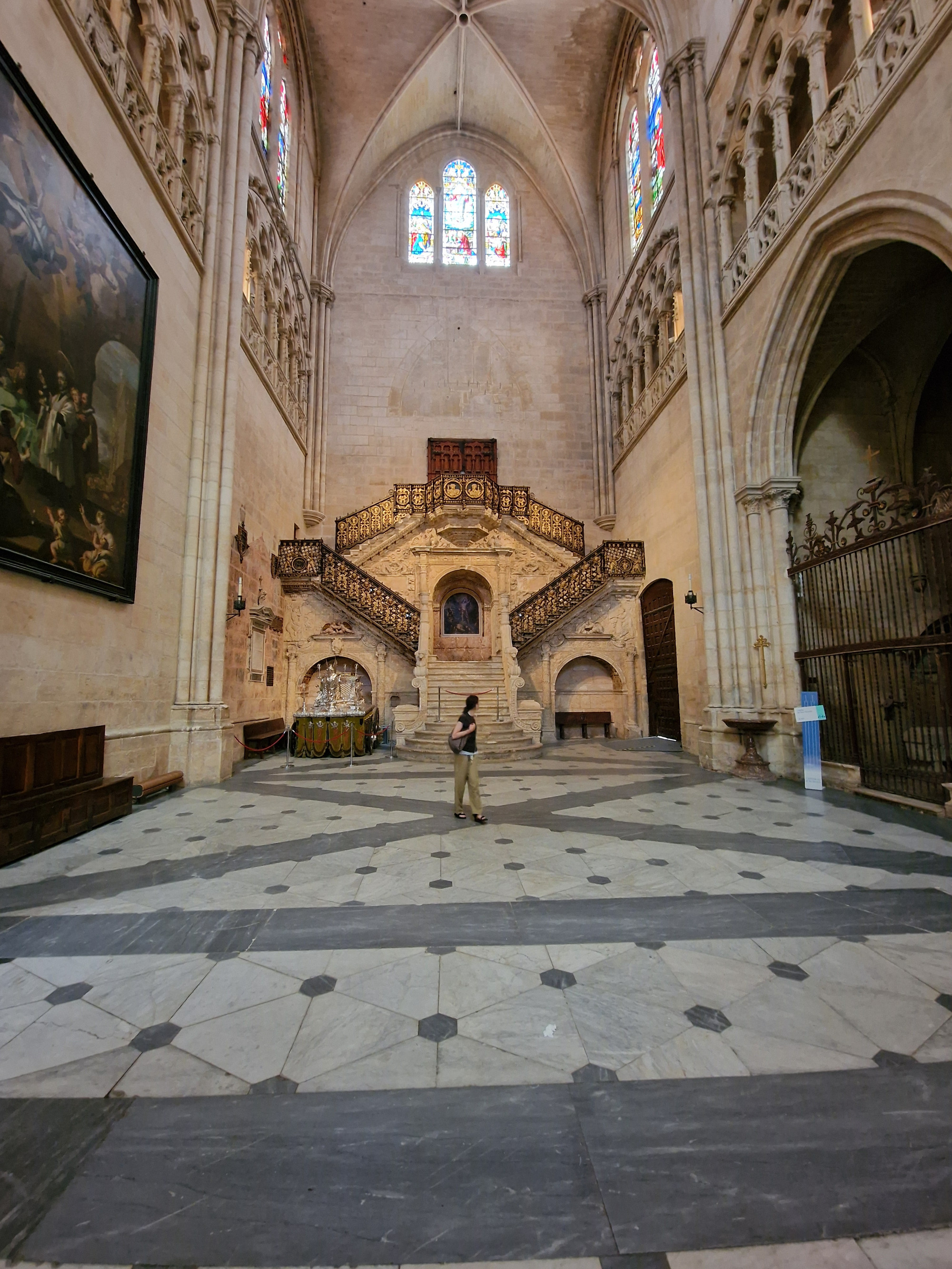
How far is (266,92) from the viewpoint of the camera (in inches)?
534

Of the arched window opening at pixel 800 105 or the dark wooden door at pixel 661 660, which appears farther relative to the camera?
the dark wooden door at pixel 661 660

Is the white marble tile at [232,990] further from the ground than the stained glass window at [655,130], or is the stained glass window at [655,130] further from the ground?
the stained glass window at [655,130]

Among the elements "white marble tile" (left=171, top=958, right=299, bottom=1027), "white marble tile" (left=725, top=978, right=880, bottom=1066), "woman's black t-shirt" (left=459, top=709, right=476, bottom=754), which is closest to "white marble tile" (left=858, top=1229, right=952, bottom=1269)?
"white marble tile" (left=725, top=978, right=880, bottom=1066)

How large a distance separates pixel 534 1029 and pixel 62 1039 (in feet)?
6.48

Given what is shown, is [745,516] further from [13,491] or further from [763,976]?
[13,491]

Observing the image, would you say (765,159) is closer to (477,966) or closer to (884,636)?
(884,636)

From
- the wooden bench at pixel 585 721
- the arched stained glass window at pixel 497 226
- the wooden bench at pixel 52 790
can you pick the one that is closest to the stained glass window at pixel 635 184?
the arched stained glass window at pixel 497 226

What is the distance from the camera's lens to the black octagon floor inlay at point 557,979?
110 inches

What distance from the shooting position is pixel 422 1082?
6.97 ft

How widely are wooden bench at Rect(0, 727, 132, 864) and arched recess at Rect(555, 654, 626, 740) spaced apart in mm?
10962

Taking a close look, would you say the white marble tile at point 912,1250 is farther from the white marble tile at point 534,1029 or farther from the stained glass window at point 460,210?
the stained glass window at point 460,210

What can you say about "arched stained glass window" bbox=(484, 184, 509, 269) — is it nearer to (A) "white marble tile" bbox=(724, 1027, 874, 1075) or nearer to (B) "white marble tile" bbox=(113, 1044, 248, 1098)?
(A) "white marble tile" bbox=(724, 1027, 874, 1075)

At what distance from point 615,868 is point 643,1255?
3166 mm

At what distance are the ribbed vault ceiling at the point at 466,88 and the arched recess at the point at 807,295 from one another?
1315 cm
